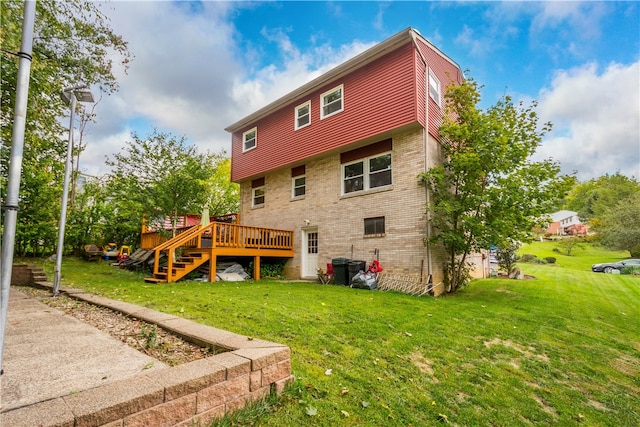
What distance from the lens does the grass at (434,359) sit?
108 inches

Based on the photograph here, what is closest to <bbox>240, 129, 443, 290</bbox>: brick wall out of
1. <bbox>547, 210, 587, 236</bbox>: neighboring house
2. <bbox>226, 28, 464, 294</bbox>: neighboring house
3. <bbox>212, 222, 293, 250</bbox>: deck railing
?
<bbox>226, 28, 464, 294</bbox>: neighboring house

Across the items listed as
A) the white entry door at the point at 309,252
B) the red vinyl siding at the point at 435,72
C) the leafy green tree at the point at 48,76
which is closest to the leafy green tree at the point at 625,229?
the red vinyl siding at the point at 435,72

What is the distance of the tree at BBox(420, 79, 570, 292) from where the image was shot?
8.34 meters

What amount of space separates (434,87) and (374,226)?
18.5 ft

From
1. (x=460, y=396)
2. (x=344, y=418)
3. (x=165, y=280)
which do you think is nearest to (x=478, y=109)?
→ (x=460, y=396)

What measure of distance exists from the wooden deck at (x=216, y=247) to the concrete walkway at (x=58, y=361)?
20.6 feet

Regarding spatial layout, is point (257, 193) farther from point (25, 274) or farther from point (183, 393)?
point (183, 393)

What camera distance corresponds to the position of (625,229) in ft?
91.0

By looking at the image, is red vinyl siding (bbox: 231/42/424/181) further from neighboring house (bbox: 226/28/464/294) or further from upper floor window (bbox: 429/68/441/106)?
upper floor window (bbox: 429/68/441/106)

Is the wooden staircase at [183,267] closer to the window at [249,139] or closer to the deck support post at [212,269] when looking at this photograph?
the deck support post at [212,269]

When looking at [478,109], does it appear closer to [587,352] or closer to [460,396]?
[587,352]

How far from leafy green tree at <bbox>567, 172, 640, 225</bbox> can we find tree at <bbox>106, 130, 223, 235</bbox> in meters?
49.2

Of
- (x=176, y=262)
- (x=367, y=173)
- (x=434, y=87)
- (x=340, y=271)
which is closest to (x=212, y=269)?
(x=176, y=262)

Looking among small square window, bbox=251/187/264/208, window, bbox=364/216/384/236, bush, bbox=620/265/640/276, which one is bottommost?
bush, bbox=620/265/640/276
